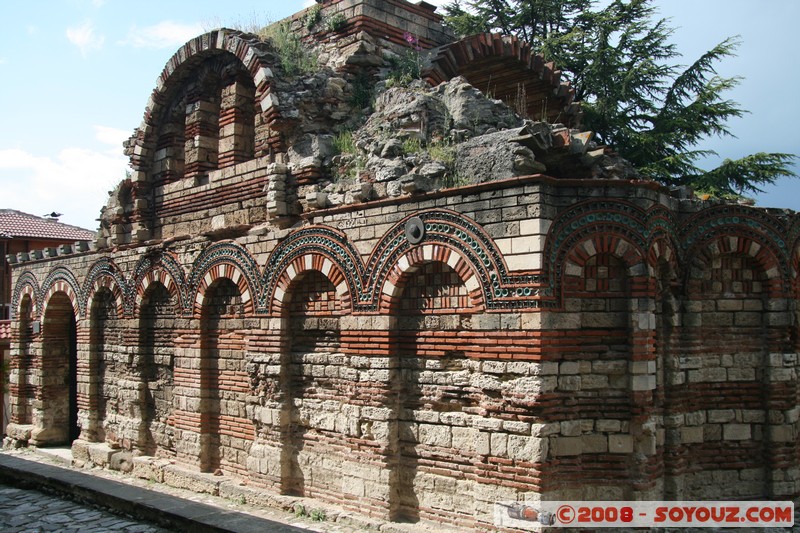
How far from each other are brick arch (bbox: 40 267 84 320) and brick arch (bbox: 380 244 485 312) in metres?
7.79

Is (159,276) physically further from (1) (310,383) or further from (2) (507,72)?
(2) (507,72)

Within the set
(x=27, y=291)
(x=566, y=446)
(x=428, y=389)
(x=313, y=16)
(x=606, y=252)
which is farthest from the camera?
(x=27, y=291)

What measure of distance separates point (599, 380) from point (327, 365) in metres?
3.16

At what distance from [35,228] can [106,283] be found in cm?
1243

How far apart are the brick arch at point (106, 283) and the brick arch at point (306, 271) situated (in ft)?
13.4

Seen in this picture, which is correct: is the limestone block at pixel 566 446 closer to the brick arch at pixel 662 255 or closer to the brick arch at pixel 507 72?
the brick arch at pixel 662 255

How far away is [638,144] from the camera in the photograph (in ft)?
53.2

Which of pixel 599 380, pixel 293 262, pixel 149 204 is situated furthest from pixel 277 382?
pixel 149 204

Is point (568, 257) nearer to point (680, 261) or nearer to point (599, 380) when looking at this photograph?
point (599, 380)

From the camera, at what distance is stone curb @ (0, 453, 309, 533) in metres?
6.95

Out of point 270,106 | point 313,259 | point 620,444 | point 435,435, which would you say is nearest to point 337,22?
point 270,106

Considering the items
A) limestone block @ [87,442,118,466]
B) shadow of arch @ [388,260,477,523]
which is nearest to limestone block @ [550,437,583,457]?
shadow of arch @ [388,260,477,523]

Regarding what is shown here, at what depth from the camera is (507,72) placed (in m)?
11.4

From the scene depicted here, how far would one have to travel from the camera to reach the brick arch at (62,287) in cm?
1288
